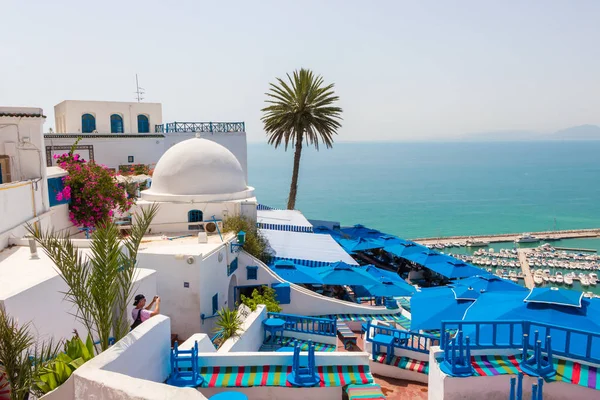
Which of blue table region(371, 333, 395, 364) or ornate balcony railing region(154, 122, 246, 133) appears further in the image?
ornate balcony railing region(154, 122, 246, 133)

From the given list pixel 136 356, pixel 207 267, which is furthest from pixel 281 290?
pixel 136 356

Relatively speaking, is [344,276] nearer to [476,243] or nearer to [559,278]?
[559,278]

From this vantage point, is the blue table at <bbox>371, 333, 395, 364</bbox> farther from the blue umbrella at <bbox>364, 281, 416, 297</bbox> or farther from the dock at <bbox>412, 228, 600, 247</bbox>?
the dock at <bbox>412, 228, 600, 247</bbox>

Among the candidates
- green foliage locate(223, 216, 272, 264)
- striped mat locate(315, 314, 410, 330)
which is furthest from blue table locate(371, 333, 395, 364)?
green foliage locate(223, 216, 272, 264)

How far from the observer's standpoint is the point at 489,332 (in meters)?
8.76

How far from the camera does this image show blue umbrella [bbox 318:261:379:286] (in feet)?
59.7

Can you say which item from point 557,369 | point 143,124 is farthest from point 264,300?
point 143,124

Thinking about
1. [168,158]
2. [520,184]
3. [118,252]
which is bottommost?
[520,184]

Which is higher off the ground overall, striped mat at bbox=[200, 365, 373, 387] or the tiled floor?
striped mat at bbox=[200, 365, 373, 387]

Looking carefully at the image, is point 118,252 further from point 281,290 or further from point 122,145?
point 122,145

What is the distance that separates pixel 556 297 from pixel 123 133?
3085 cm

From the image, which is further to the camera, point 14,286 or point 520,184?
point 520,184

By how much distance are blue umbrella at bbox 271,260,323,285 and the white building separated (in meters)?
13.7

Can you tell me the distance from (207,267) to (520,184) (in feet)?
575
